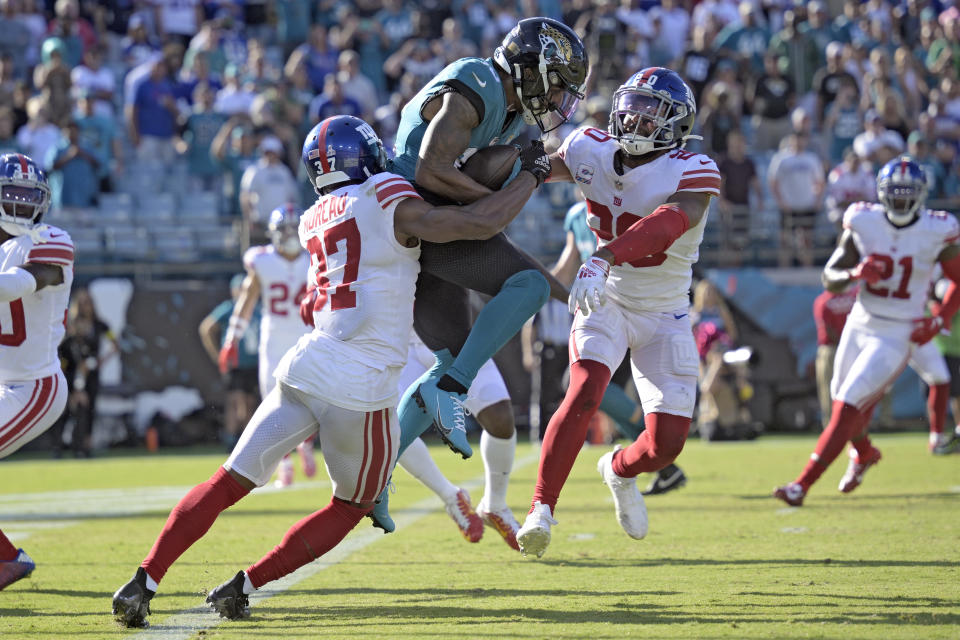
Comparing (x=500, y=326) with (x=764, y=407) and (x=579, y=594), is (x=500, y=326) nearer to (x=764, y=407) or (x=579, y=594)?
(x=579, y=594)

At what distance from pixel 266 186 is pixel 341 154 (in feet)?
27.9

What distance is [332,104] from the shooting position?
44.0 ft

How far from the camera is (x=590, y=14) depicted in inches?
587

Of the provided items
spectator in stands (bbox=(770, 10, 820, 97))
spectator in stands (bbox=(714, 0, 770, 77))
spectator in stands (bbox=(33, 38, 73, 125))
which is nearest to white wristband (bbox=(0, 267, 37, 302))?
spectator in stands (bbox=(33, 38, 73, 125))

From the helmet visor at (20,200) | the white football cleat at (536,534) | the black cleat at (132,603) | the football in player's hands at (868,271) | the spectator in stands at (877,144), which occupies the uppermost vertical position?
the helmet visor at (20,200)

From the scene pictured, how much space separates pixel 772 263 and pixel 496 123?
937 centimetres

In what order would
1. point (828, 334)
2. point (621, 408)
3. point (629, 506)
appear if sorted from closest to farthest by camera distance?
point (629, 506) → point (621, 408) → point (828, 334)

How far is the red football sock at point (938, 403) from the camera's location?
32.0ft

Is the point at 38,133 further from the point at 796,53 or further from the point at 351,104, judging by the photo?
the point at 796,53

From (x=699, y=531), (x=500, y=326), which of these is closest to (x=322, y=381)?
(x=500, y=326)

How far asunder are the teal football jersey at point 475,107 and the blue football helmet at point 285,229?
14.9ft

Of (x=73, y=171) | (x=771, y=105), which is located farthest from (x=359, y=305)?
(x=771, y=105)

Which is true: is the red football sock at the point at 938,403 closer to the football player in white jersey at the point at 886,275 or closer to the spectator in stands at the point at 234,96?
the football player in white jersey at the point at 886,275

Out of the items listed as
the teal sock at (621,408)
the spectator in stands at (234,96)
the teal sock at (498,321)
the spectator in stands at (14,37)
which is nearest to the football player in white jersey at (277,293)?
the teal sock at (621,408)
